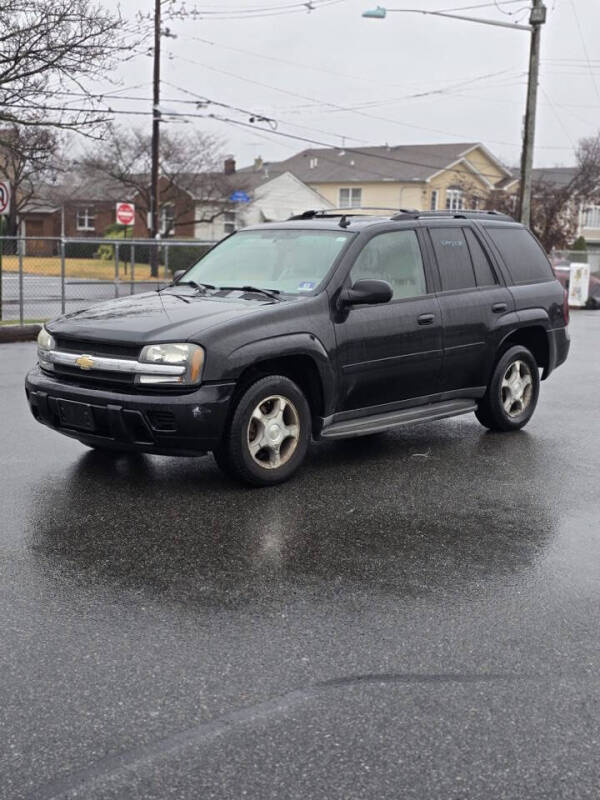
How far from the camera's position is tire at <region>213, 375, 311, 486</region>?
624 centimetres

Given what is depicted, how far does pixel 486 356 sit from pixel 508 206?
127 feet

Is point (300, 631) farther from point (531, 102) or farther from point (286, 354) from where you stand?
point (531, 102)

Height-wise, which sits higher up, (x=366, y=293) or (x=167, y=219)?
(x=167, y=219)

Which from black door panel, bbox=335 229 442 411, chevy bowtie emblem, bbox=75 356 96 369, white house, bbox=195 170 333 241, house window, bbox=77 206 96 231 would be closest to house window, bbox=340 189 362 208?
white house, bbox=195 170 333 241

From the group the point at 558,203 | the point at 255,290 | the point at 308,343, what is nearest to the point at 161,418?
the point at 308,343

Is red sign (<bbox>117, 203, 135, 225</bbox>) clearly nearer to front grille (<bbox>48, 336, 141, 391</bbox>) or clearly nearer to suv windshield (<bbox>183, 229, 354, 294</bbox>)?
suv windshield (<bbox>183, 229, 354, 294</bbox>)

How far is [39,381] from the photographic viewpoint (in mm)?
6656

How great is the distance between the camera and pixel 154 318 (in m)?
6.40

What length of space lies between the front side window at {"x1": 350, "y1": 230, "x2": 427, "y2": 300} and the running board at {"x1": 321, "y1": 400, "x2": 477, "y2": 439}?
873 millimetres

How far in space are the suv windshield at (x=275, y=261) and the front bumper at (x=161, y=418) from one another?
1.27m

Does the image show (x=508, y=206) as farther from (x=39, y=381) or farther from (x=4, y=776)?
(x=4, y=776)

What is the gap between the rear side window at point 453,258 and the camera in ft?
25.6

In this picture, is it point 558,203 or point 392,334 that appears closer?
point 392,334

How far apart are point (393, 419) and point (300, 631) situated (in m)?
3.29
